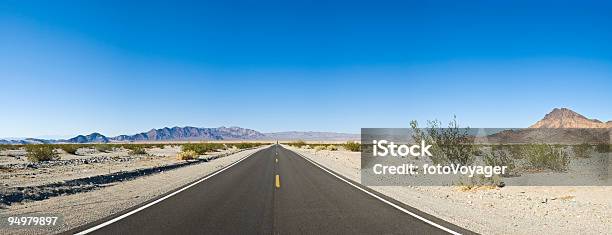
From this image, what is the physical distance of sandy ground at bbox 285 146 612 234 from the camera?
8.08 meters

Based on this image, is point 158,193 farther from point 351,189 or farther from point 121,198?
point 351,189

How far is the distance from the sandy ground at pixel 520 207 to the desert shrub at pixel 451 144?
4.90 metres

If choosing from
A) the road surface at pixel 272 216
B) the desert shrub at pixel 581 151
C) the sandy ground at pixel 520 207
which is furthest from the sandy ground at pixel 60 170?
the desert shrub at pixel 581 151

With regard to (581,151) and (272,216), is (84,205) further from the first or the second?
(581,151)

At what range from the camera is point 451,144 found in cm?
1978

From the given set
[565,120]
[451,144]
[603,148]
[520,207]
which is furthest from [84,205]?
[565,120]

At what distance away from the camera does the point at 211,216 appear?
8625 mm

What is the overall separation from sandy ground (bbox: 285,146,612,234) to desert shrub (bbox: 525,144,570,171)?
18.4ft

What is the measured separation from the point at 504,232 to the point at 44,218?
9037 millimetres

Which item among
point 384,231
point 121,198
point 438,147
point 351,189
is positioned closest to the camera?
point 384,231

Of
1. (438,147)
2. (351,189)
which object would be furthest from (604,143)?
(351,189)

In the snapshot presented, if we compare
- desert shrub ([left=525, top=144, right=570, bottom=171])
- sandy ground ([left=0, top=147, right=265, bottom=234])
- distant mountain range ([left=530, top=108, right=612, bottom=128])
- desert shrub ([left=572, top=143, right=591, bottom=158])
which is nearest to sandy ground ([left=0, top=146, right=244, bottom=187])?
sandy ground ([left=0, top=147, right=265, bottom=234])

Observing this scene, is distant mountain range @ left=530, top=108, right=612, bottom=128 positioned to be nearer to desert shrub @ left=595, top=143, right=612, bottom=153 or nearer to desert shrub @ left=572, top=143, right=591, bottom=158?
desert shrub @ left=595, top=143, right=612, bottom=153

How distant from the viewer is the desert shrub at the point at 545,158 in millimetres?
19391
